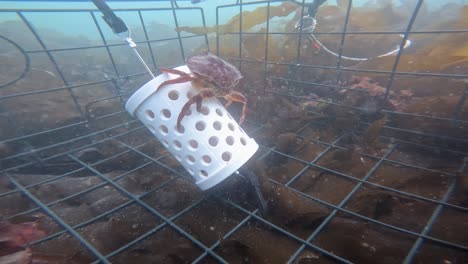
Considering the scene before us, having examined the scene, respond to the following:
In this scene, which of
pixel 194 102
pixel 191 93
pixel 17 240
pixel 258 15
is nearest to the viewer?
pixel 17 240

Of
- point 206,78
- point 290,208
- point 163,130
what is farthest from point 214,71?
point 290,208

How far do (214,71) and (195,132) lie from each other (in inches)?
19.0

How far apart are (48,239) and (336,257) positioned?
1.90 meters

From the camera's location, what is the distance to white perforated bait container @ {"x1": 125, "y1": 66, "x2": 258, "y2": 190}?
178 centimetres

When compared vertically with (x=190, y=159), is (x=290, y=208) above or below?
below

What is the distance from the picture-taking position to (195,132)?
69.9 inches

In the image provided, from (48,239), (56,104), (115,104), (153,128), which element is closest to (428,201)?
(153,128)

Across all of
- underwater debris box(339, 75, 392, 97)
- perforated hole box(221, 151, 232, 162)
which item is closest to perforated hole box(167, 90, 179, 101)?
perforated hole box(221, 151, 232, 162)

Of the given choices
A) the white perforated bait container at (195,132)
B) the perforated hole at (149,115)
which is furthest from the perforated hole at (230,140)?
the perforated hole at (149,115)

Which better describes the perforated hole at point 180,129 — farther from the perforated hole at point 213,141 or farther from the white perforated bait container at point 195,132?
the perforated hole at point 213,141

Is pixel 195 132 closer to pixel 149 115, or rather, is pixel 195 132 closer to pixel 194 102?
pixel 194 102

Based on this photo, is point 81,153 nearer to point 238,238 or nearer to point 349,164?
point 238,238

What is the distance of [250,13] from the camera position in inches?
167

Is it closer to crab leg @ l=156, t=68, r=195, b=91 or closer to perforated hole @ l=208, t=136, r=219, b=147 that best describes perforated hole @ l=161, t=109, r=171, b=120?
crab leg @ l=156, t=68, r=195, b=91
